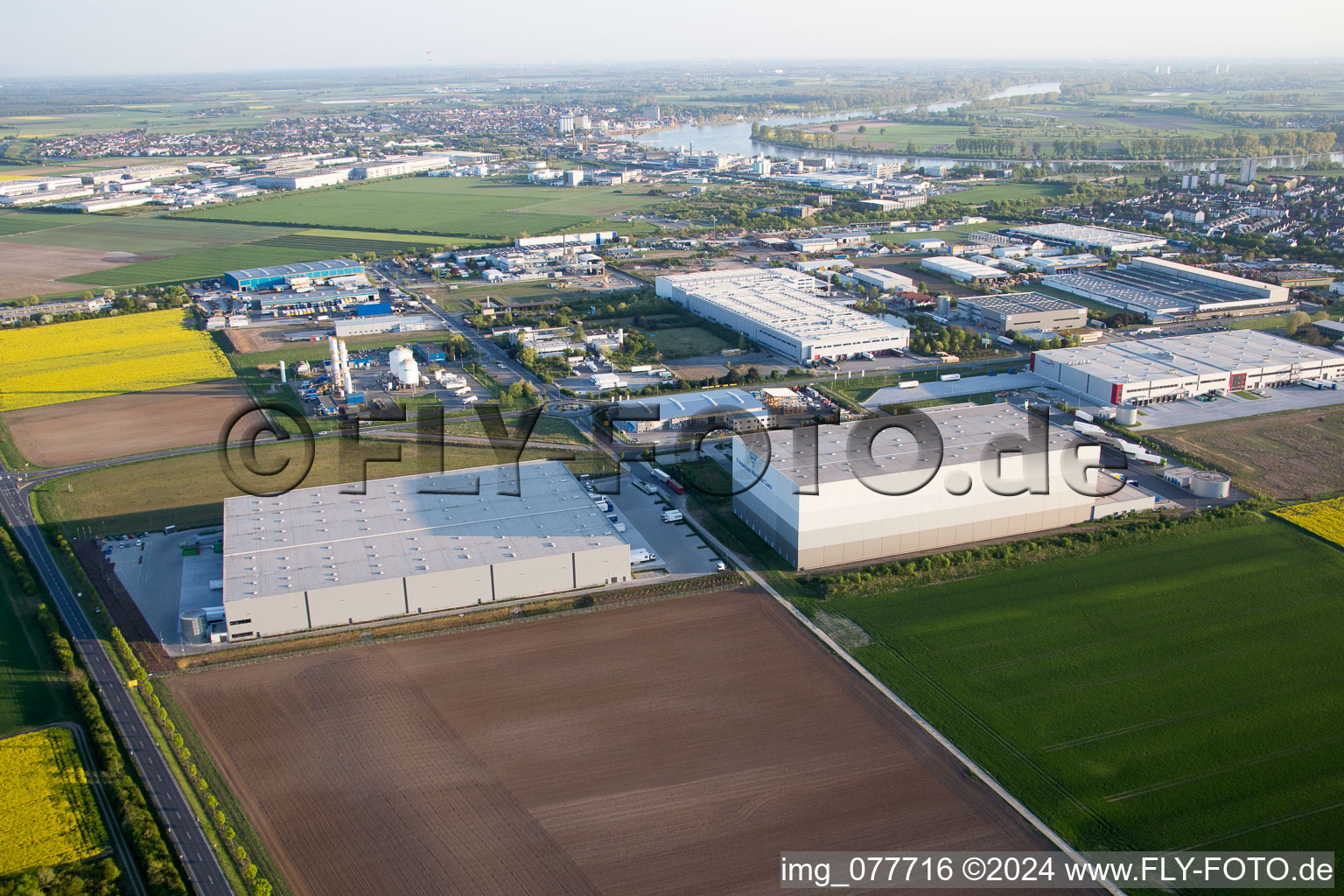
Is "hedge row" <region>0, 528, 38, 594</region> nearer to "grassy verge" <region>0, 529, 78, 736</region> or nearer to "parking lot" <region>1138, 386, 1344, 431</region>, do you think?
"grassy verge" <region>0, 529, 78, 736</region>

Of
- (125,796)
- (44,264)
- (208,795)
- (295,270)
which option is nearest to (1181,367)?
(208,795)

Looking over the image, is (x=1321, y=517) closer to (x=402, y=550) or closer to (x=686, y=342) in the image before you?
(x=402, y=550)

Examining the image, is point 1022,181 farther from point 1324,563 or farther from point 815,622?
point 815,622

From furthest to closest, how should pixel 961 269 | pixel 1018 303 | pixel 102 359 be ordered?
pixel 961 269 → pixel 1018 303 → pixel 102 359

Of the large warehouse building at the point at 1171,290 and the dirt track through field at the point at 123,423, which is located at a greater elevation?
the large warehouse building at the point at 1171,290

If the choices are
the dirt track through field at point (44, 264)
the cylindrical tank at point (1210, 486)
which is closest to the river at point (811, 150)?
the dirt track through field at point (44, 264)

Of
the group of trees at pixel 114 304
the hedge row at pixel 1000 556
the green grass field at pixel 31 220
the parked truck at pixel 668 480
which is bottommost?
the hedge row at pixel 1000 556

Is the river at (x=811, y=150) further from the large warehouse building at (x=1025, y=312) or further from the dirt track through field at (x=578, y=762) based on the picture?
the dirt track through field at (x=578, y=762)

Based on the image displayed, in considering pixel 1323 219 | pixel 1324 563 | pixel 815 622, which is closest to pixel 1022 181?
pixel 1323 219
